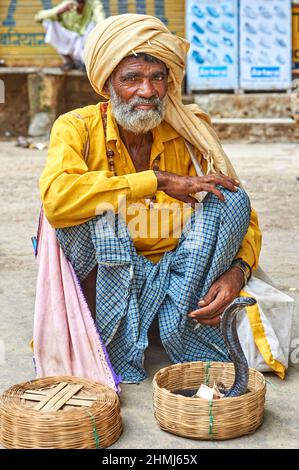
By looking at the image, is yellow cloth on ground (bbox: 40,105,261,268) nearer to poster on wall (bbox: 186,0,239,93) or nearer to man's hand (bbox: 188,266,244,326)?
man's hand (bbox: 188,266,244,326)

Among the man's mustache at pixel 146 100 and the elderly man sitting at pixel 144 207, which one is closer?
the elderly man sitting at pixel 144 207

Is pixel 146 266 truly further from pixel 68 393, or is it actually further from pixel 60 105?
pixel 60 105

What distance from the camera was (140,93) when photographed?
11.4ft

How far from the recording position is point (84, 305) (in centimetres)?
334

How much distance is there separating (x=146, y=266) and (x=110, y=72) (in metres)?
0.80

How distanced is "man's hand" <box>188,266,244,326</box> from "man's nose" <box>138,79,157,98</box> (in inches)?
30.6

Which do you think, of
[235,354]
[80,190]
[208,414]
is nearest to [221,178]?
[80,190]

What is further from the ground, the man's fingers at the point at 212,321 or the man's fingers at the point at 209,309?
the man's fingers at the point at 209,309

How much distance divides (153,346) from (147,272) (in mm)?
529

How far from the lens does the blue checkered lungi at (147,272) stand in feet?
10.9

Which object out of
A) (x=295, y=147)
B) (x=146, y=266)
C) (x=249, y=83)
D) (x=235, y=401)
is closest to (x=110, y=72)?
(x=146, y=266)

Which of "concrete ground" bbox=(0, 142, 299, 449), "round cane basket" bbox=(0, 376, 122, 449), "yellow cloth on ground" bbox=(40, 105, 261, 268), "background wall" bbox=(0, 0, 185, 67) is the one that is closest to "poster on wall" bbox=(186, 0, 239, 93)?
"background wall" bbox=(0, 0, 185, 67)

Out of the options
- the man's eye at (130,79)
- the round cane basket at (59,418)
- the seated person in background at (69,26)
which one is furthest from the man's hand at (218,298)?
the seated person in background at (69,26)

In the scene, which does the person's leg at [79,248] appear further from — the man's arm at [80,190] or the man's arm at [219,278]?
the man's arm at [219,278]
